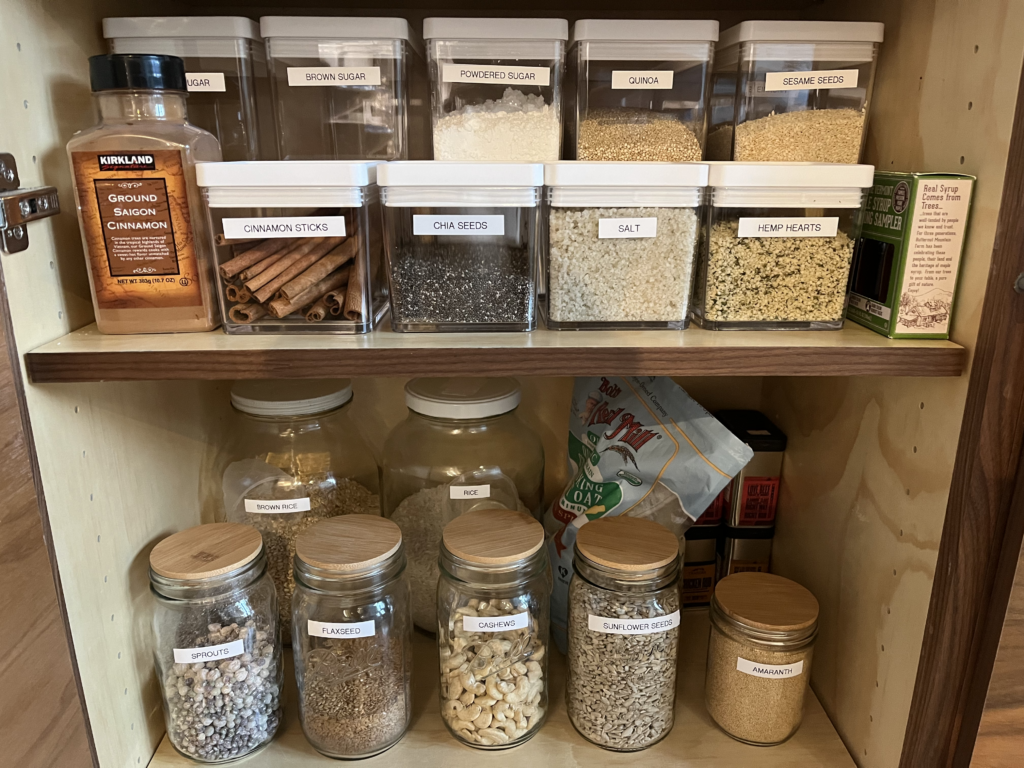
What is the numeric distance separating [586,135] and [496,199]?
0.15 metres

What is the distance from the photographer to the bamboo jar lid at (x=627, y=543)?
0.85m

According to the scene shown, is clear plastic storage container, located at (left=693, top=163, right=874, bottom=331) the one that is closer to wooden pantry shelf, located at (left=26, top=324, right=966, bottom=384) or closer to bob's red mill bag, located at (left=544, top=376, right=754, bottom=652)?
wooden pantry shelf, located at (left=26, top=324, right=966, bottom=384)

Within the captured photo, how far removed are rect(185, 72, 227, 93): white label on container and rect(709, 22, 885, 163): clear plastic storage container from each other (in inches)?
22.3

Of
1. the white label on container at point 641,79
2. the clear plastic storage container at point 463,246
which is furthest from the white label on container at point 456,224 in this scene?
the white label on container at point 641,79

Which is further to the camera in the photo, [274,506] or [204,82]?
[274,506]

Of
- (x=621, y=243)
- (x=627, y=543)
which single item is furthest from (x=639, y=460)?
(x=621, y=243)

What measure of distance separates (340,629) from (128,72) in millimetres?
625

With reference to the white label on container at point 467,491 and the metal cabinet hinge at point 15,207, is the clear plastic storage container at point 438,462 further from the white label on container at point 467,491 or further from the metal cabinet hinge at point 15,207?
the metal cabinet hinge at point 15,207

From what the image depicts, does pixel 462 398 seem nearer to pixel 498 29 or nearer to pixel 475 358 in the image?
pixel 475 358

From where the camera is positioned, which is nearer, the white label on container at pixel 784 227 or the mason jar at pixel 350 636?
the white label on container at pixel 784 227

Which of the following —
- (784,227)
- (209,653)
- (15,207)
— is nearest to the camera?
(15,207)

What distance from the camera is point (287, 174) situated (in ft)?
2.27

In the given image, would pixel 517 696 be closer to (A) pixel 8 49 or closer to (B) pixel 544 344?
(B) pixel 544 344

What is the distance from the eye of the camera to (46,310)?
2.26ft
